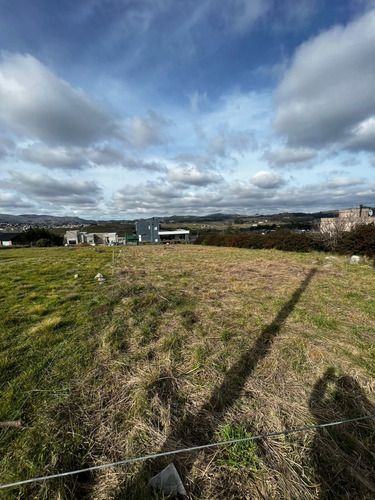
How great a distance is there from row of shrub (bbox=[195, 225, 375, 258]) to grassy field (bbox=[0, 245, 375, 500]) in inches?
417

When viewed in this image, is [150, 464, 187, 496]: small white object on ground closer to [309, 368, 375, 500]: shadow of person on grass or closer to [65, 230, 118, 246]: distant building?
[309, 368, 375, 500]: shadow of person on grass

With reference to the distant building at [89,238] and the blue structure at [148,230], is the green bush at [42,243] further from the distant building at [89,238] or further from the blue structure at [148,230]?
the blue structure at [148,230]

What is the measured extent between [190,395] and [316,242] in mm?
17443

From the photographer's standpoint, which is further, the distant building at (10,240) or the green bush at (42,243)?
the distant building at (10,240)

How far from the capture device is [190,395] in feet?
7.19

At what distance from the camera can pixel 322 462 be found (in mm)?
1604

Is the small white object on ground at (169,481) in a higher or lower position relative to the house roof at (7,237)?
lower

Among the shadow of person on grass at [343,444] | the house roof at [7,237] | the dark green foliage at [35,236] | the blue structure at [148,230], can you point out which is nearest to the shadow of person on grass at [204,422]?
the shadow of person on grass at [343,444]

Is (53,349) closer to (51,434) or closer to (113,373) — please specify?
(113,373)

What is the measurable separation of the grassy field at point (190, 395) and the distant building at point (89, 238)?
46757 millimetres

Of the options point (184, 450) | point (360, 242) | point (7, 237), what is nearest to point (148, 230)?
point (7, 237)

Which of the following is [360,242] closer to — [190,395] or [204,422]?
[190,395]

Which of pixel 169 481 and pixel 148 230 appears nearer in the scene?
pixel 169 481

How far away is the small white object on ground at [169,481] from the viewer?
1404mm
